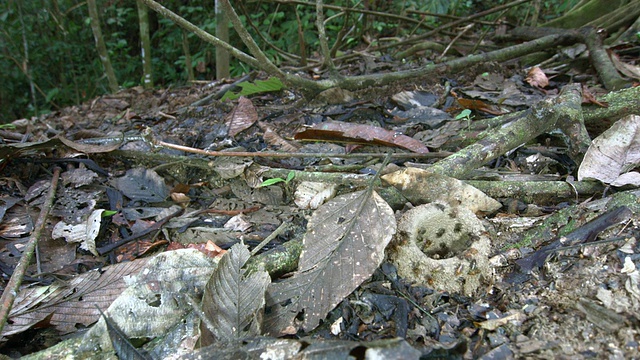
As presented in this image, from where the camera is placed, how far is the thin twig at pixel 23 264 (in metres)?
1.47

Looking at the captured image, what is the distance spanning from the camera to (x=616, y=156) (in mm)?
1912

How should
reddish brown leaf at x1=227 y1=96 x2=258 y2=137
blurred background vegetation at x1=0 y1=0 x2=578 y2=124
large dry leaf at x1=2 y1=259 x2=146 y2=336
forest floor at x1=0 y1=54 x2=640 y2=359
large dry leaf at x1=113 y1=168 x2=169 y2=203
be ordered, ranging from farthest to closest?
blurred background vegetation at x1=0 y1=0 x2=578 y2=124
reddish brown leaf at x1=227 y1=96 x2=258 y2=137
large dry leaf at x1=113 y1=168 x2=169 y2=203
large dry leaf at x1=2 y1=259 x2=146 y2=336
forest floor at x1=0 y1=54 x2=640 y2=359

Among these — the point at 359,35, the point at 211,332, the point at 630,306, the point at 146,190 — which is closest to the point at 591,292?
the point at 630,306

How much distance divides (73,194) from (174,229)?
60cm

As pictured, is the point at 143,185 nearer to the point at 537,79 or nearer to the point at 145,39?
the point at 537,79

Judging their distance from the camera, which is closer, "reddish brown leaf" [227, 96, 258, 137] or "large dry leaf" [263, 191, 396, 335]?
"large dry leaf" [263, 191, 396, 335]

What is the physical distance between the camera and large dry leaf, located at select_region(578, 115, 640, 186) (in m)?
1.84

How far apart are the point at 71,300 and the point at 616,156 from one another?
7.09ft

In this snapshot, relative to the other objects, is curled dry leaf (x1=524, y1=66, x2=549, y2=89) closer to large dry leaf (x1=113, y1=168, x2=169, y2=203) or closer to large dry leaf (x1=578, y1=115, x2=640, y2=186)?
large dry leaf (x1=578, y1=115, x2=640, y2=186)

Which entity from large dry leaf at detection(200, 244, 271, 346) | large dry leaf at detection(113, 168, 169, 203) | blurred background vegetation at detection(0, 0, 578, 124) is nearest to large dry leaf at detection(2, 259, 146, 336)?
large dry leaf at detection(200, 244, 271, 346)

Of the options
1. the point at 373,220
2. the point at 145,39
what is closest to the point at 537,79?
the point at 373,220

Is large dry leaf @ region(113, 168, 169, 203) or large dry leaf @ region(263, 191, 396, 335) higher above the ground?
large dry leaf @ region(263, 191, 396, 335)

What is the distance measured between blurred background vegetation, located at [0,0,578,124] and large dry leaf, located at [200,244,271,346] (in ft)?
17.6

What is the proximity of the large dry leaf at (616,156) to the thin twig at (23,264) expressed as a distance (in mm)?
2118
